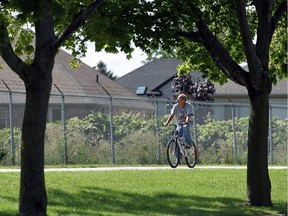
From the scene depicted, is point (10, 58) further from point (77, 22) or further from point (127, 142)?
point (127, 142)

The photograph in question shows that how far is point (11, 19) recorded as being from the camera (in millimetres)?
15180

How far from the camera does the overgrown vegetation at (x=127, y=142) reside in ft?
82.5

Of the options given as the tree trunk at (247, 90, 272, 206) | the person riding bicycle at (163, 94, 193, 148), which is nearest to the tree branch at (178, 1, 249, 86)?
the tree trunk at (247, 90, 272, 206)

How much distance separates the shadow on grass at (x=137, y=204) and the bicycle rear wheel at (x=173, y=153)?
555cm

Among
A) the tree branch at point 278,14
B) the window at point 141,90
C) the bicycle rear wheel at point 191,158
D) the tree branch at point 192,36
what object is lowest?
the bicycle rear wheel at point 191,158

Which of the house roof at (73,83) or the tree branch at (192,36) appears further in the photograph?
the house roof at (73,83)

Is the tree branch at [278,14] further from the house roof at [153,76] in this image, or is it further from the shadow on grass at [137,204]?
the house roof at [153,76]

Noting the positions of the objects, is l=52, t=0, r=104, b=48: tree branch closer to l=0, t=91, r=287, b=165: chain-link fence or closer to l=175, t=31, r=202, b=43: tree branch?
l=175, t=31, r=202, b=43: tree branch

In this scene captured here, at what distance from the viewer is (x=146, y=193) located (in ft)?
53.7

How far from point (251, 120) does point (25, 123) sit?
4.92 metres

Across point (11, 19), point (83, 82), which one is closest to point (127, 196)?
point (11, 19)

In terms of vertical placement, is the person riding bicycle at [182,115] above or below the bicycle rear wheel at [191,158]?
above

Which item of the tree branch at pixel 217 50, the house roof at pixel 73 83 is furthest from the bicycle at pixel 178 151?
the house roof at pixel 73 83

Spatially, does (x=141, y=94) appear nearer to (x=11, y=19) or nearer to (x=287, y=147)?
(x=287, y=147)
